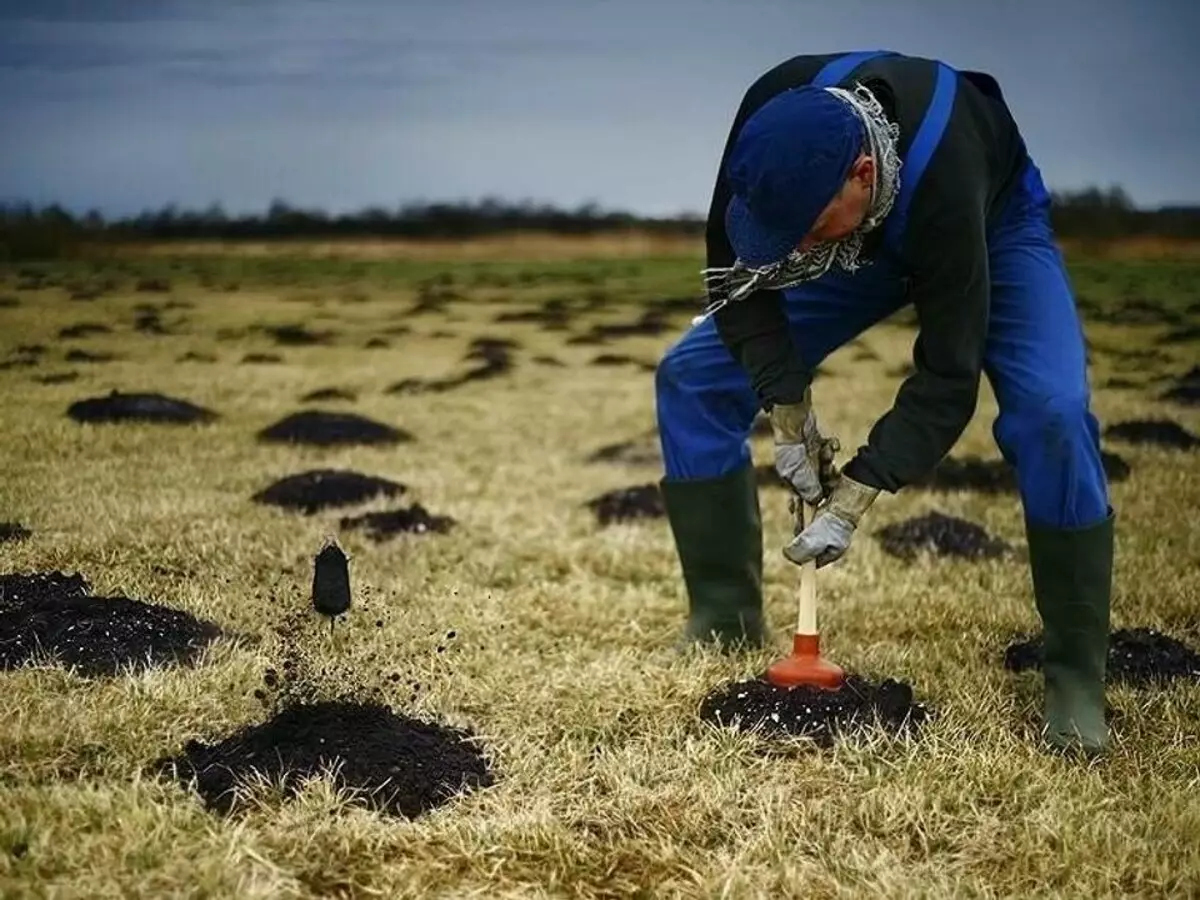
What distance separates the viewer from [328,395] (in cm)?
1095

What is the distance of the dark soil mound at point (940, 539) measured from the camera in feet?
22.1

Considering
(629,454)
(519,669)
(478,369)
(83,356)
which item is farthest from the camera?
(478,369)

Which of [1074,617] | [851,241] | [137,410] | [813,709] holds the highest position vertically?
[851,241]

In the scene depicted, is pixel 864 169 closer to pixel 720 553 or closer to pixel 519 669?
pixel 720 553

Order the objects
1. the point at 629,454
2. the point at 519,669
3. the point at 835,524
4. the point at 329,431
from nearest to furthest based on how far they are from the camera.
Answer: the point at 835,524, the point at 519,669, the point at 329,431, the point at 629,454

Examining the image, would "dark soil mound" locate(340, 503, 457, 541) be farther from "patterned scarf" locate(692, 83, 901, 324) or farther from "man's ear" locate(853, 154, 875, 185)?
"man's ear" locate(853, 154, 875, 185)

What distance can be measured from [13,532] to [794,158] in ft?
11.2

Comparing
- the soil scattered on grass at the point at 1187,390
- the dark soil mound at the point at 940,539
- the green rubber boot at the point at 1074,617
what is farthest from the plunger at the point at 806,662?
the soil scattered on grass at the point at 1187,390

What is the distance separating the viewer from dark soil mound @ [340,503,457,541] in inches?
263

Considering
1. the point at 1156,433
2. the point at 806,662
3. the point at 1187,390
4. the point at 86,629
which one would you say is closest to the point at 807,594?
the point at 806,662

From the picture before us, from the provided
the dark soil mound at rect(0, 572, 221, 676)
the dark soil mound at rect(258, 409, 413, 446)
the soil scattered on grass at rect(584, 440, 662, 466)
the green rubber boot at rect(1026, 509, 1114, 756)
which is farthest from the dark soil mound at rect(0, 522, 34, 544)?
the soil scattered on grass at rect(584, 440, 662, 466)

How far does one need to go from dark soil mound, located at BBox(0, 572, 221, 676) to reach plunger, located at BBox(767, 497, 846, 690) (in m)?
1.81

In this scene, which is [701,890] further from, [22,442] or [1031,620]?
[22,442]

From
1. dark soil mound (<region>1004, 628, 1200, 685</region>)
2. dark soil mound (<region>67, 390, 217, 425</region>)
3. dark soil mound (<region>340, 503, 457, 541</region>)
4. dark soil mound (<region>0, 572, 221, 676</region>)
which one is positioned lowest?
dark soil mound (<region>1004, 628, 1200, 685</region>)
